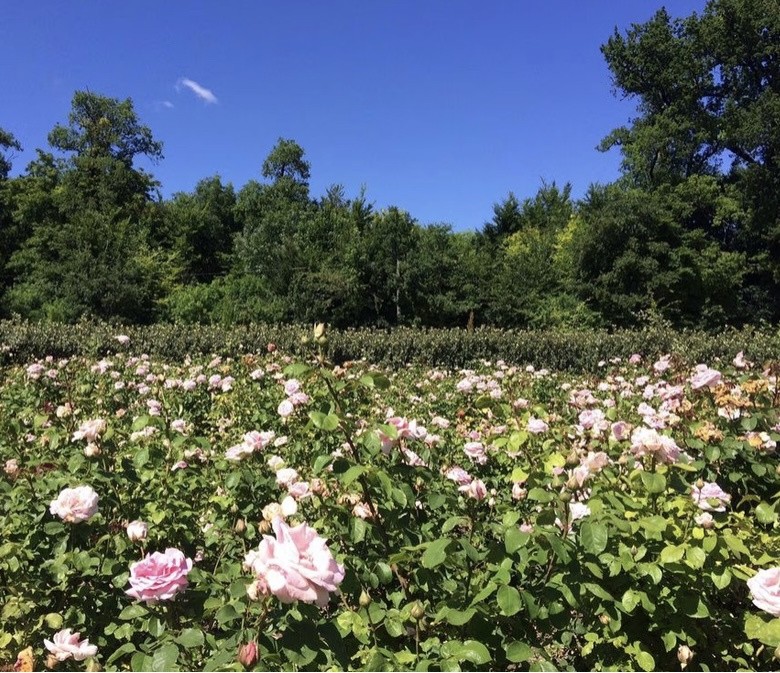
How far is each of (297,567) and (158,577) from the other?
0.35 metres

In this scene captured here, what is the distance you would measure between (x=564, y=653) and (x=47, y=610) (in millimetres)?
1268

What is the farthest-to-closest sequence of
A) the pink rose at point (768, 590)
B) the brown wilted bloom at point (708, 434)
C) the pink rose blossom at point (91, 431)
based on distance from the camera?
the brown wilted bloom at point (708, 434) < the pink rose blossom at point (91, 431) < the pink rose at point (768, 590)

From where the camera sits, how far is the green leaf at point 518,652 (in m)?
0.99

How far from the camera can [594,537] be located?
3.84ft

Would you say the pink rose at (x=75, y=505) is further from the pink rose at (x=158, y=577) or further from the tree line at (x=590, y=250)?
the tree line at (x=590, y=250)

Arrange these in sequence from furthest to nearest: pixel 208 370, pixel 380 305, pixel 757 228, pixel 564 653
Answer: pixel 757 228 < pixel 380 305 < pixel 208 370 < pixel 564 653

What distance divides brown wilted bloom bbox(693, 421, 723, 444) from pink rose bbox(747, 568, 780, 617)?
3.22ft

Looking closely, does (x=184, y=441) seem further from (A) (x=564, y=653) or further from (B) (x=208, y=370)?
(B) (x=208, y=370)

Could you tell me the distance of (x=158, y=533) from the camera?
5.59ft

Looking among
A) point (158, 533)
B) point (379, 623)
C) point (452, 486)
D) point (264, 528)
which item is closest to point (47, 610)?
point (158, 533)

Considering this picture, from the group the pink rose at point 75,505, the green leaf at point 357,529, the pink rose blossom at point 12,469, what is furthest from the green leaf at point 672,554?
the pink rose blossom at point 12,469

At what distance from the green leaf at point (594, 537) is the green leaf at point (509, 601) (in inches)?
7.4

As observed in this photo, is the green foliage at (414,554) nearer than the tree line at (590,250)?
Yes

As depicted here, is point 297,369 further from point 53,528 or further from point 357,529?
point 53,528
